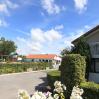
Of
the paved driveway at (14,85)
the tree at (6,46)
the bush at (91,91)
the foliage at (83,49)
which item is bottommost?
the paved driveway at (14,85)

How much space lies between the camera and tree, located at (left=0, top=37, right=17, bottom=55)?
359 feet

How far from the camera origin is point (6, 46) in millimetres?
109562

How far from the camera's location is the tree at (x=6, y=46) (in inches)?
4313

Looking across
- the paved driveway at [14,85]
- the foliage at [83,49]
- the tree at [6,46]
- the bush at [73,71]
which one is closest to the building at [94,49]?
the foliage at [83,49]

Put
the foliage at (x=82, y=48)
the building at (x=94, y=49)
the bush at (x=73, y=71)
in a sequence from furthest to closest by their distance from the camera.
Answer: the building at (x=94, y=49), the foliage at (x=82, y=48), the bush at (x=73, y=71)

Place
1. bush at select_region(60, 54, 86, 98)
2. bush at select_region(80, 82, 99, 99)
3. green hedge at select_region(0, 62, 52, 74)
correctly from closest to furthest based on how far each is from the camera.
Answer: bush at select_region(80, 82, 99, 99)
bush at select_region(60, 54, 86, 98)
green hedge at select_region(0, 62, 52, 74)

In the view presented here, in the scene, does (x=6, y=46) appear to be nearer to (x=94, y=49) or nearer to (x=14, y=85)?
(x=14, y=85)

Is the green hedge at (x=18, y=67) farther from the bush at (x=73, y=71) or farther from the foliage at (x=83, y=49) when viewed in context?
the bush at (x=73, y=71)

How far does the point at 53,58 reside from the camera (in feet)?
333

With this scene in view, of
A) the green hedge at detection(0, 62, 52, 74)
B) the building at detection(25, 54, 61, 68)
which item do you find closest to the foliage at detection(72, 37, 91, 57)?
the green hedge at detection(0, 62, 52, 74)

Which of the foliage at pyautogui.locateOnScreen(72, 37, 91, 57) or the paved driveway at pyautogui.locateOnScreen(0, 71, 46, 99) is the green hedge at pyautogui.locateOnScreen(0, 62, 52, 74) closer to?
the paved driveway at pyautogui.locateOnScreen(0, 71, 46, 99)

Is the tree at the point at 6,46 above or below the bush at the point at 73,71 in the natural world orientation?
above

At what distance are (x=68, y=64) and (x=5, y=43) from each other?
95471 millimetres

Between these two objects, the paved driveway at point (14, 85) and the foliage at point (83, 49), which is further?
the foliage at point (83, 49)
